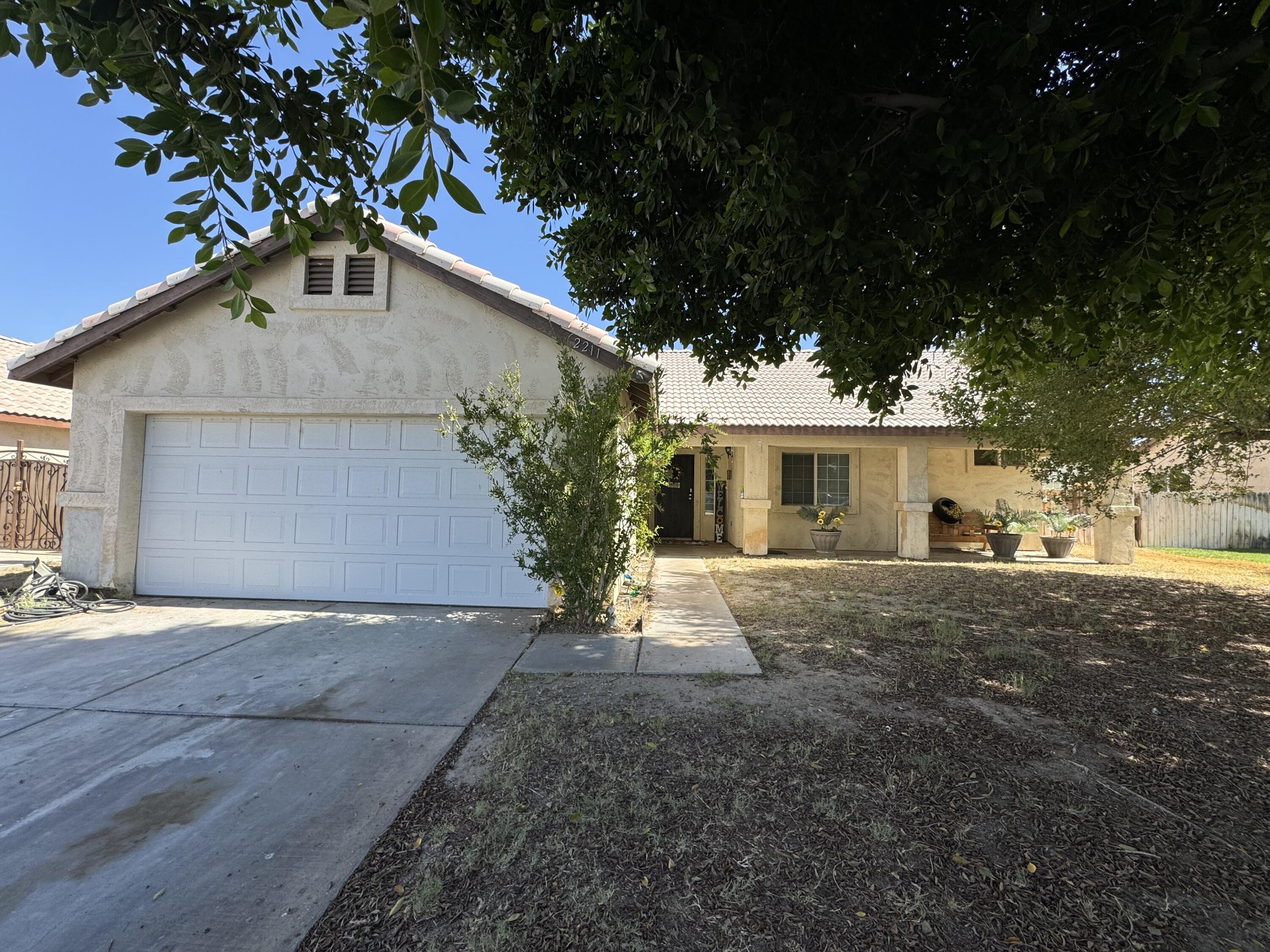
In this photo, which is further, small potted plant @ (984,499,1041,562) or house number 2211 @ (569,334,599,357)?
small potted plant @ (984,499,1041,562)

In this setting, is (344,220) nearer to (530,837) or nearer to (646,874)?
(530,837)

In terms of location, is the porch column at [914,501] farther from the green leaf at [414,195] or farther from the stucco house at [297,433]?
the green leaf at [414,195]

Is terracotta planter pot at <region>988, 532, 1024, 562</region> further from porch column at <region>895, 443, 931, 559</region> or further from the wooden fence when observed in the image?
the wooden fence

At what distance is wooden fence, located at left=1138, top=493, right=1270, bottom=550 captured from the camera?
1578 cm

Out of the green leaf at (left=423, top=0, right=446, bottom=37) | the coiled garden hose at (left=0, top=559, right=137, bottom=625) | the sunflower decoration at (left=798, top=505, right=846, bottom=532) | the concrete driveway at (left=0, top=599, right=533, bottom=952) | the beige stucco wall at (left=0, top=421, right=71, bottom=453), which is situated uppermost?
the beige stucco wall at (left=0, top=421, right=71, bottom=453)

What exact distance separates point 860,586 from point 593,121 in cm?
801

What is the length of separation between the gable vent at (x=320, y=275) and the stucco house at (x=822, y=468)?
7.02 m

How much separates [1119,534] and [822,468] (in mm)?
6282

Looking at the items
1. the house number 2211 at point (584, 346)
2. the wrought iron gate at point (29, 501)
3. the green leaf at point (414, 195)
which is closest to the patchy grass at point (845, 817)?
the green leaf at point (414, 195)

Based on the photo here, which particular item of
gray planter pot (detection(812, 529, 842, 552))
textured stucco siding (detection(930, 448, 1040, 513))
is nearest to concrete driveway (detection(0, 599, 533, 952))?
gray planter pot (detection(812, 529, 842, 552))

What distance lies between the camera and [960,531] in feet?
49.2

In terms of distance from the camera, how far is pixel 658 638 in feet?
19.7

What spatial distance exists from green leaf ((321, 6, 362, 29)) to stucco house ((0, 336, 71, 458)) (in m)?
16.0

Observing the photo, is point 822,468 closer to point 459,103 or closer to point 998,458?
point 998,458
